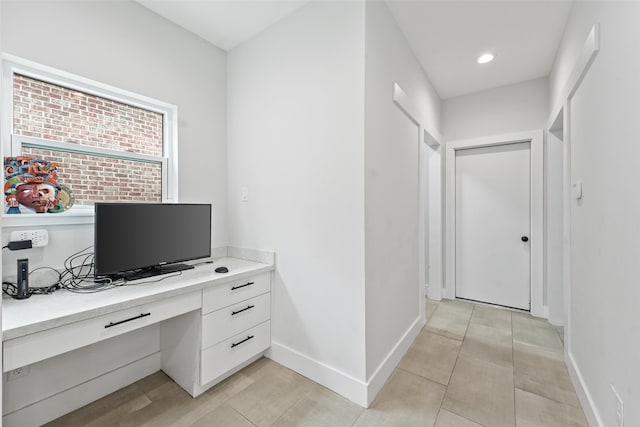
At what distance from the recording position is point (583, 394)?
178cm

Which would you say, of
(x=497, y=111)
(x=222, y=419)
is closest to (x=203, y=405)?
(x=222, y=419)

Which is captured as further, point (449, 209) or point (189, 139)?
point (449, 209)

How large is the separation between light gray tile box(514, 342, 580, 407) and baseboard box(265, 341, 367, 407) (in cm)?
116

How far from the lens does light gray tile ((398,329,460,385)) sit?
2170mm

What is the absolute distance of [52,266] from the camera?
68.7 inches

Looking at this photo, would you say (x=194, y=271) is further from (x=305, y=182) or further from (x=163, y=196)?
(x=305, y=182)

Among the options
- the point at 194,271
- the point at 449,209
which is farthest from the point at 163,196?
the point at 449,209

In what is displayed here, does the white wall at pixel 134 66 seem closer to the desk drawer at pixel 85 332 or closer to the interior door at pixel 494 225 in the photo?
the desk drawer at pixel 85 332

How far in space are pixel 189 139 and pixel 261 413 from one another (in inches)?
82.4

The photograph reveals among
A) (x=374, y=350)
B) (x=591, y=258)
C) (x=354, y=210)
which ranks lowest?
(x=374, y=350)

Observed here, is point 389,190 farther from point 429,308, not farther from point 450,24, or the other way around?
point 429,308

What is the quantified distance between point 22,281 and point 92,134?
1.03 meters

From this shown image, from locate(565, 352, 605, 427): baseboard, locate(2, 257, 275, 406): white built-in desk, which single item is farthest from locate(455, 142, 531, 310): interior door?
locate(2, 257, 275, 406): white built-in desk

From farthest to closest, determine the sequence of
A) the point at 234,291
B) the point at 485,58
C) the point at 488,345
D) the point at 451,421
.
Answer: the point at 485,58 → the point at 488,345 → the point at 234,291 → the point at 451,421
